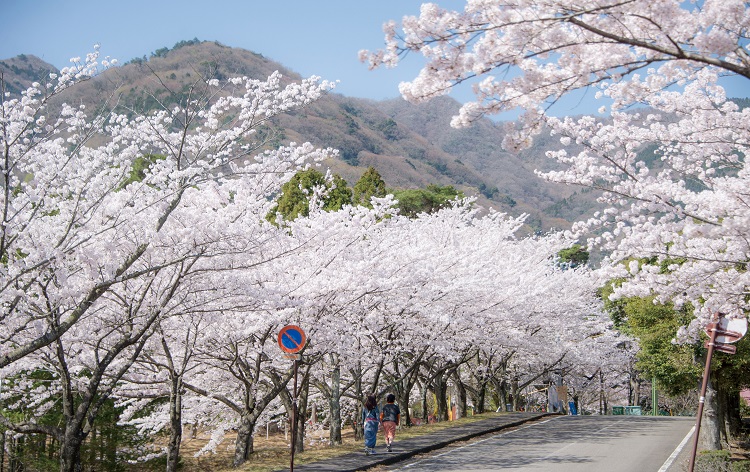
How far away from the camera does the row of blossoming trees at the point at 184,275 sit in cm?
948

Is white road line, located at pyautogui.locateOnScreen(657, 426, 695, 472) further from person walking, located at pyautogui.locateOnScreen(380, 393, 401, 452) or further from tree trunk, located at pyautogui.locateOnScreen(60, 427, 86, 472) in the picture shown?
tree trunk, located at pyautogui.locateOnScreen(60, 427, 86, 472)

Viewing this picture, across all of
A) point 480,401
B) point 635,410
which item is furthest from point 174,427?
point 635,410

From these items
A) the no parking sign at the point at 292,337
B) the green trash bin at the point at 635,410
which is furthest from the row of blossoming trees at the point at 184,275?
the green trash bin at the point at 635,410

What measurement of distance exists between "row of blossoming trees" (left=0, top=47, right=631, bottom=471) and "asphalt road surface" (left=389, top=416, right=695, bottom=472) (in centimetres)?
302

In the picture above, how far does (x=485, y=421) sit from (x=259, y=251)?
1337 centimetres

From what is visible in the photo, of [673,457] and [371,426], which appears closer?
[371,426]

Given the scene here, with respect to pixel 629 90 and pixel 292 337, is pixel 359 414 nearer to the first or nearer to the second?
pixel 292 337

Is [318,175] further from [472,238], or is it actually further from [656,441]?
[656,441]

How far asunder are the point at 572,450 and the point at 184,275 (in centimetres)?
1022

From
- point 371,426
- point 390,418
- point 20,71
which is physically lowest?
point 371,426

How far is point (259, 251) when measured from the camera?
12.7 m

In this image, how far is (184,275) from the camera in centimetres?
1041

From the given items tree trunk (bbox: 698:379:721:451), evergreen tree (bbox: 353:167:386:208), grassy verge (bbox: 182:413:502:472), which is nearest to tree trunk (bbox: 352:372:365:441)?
grassy verge (bbox: 182:413:502:472)

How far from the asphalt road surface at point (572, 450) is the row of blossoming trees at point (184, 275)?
3.02 m
